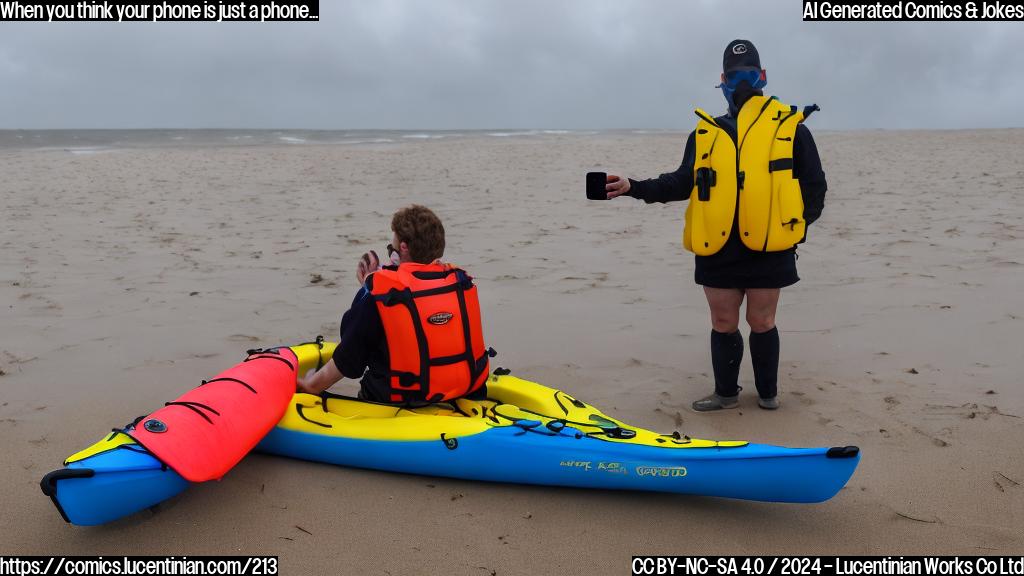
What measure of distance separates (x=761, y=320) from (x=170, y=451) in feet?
8.98

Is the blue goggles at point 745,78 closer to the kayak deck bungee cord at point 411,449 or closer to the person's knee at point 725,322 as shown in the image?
the person's knee at point 725,322

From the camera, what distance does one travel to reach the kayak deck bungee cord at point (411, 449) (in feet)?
9.60

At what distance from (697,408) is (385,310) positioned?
1774 mm

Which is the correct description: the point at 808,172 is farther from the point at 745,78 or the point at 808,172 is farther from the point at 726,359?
the point at 726,359

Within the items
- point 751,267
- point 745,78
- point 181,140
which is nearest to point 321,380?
point 751,267

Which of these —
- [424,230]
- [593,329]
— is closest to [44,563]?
[424,230]

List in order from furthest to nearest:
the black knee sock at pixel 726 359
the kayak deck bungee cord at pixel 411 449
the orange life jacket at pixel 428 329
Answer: the black knee sock at pixel 726 359 < the orange life jacket at pixel 428 329 < the kayak deck bungee cord at pixel 411 449

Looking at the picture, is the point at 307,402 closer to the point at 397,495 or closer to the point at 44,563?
the point at 397,495

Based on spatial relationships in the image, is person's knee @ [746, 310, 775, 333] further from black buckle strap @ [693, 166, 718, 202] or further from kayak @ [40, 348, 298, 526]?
kayak @ [40, 348, 298, 526]

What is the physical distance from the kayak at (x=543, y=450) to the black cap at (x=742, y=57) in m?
1.76

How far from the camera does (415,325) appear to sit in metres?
3.45

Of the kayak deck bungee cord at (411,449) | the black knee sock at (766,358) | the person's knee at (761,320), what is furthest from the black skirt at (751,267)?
the kayak deck bungee cord at (411,449)

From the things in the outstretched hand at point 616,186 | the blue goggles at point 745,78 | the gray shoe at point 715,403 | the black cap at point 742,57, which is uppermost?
the black cap at point 742,57

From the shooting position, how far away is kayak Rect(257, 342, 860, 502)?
300cm
